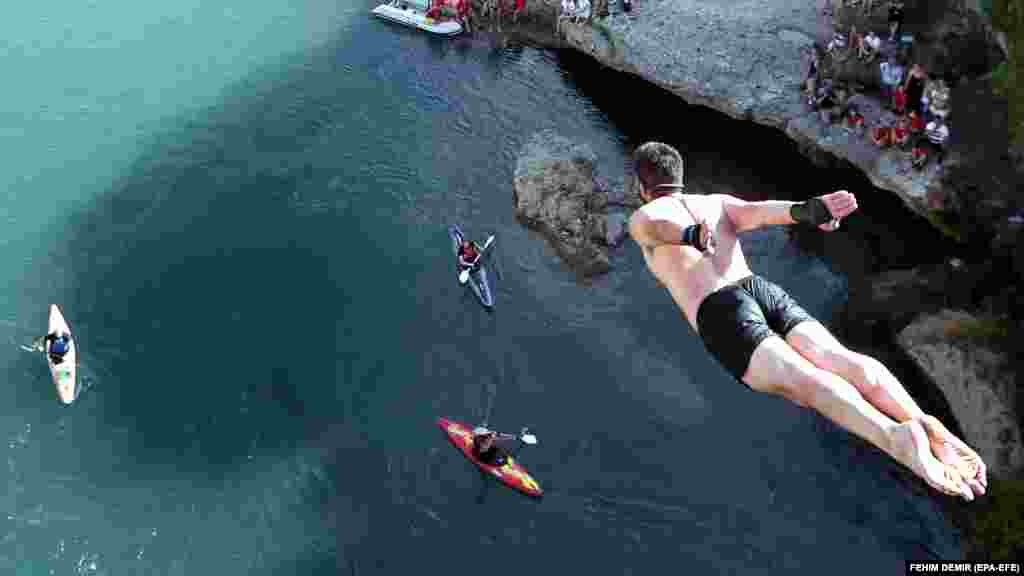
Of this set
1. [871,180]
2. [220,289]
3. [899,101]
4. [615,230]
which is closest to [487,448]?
[615,230]

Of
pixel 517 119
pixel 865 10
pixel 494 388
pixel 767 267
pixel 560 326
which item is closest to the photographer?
pixel 494 388

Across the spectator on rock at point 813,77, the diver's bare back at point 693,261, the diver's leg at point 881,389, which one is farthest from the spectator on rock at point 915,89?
the diver's leg at point 881,389

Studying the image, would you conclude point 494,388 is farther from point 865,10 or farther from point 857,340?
point 865,10

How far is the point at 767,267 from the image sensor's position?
2397 centimetres

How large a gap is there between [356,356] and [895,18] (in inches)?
759

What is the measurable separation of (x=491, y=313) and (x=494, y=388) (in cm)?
246

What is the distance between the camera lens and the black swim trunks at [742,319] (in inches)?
255

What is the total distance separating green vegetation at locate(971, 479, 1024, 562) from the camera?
1784cm

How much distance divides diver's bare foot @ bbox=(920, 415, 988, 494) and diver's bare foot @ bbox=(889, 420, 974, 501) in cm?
5

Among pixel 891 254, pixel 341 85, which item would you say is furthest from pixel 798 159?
pixel 341 85

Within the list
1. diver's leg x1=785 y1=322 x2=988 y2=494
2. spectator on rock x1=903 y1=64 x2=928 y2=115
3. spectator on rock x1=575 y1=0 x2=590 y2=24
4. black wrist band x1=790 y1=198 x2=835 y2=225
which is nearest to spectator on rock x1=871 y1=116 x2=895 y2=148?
spectator on rock x1=903 y1=64 x2=928 y2=115

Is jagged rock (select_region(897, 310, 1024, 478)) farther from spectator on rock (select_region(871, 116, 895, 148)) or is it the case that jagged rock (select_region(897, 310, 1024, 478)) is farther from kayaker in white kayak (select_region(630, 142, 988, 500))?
kayaker in white kayak (select_region(630, 142, 988, 500))

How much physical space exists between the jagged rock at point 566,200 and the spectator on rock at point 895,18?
32.5 ft

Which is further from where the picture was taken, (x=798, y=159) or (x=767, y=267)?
(x=798, y=159)
